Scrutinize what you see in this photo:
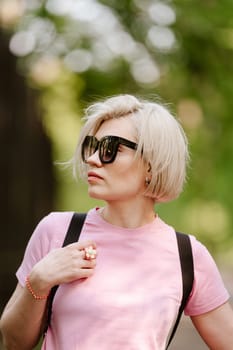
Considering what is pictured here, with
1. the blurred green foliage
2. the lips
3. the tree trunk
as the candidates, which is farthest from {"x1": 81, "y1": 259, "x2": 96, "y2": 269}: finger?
the tree trunk

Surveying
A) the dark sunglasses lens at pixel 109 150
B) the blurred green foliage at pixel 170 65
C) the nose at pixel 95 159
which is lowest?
the blurred green foliage at pixel 170 65

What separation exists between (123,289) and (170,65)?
717 centimetres

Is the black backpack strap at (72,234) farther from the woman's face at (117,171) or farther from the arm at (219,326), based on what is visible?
the arm at (219,326)

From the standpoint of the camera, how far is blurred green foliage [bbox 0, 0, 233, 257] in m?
9.23

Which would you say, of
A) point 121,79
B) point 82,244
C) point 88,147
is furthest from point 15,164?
point 82,244

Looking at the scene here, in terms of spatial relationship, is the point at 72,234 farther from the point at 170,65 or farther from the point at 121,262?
the point at 170,65

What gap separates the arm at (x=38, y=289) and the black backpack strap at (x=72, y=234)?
0.03 m

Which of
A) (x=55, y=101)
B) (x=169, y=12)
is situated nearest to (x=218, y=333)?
(x=169, y=12)

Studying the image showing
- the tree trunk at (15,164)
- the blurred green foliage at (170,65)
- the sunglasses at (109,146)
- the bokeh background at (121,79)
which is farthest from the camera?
the tree trunk at (15,164)

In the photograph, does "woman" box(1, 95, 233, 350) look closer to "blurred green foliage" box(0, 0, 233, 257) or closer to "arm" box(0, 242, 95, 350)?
"arm" box(0, 242, 95, 350)

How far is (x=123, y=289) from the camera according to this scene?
100 inches

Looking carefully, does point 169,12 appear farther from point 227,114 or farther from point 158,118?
point 158,118

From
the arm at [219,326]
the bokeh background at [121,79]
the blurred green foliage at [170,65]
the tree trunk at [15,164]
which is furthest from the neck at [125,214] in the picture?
the tree trunk at [15,164]

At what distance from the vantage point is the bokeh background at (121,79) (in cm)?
935
